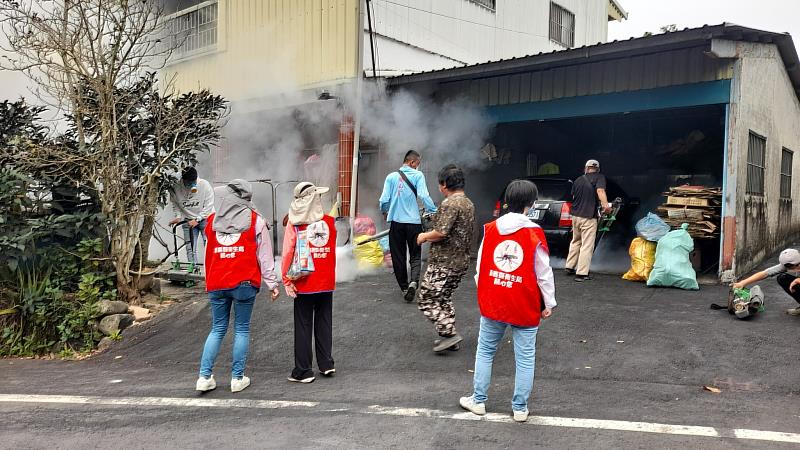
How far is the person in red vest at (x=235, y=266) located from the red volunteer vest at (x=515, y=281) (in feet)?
5.41

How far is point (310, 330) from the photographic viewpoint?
459cm

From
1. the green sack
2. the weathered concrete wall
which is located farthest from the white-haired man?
the weathered concrete wall

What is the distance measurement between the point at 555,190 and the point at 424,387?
5.85m

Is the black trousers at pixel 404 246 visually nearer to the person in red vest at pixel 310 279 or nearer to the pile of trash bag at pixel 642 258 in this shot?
the person in red vest at pixel 310 279

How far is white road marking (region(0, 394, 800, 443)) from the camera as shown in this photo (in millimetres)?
3379

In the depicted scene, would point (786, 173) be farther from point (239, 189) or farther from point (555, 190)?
point (239, 189)

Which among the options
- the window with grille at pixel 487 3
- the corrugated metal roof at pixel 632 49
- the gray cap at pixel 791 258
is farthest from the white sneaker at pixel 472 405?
the window with grille at pixel 487 3

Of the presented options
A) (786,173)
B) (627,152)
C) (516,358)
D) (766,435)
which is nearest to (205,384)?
(516,358)

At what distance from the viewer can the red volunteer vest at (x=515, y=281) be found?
140 inches

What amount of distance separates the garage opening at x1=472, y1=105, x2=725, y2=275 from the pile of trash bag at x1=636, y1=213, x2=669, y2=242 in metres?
3.47

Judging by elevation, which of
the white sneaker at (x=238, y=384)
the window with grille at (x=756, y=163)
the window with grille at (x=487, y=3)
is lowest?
the white sneaker at (x=238, y=384)

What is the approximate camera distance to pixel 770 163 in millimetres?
8992

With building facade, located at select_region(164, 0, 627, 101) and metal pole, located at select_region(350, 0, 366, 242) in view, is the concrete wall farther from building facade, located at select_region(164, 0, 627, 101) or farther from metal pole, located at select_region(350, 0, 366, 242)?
metal pole, located at select_region(350, 0, 366, 242)

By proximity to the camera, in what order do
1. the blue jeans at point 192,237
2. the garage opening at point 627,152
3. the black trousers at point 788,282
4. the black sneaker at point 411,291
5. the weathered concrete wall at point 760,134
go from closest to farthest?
the black trousers at point 788,282, the black sneaker at point 411,291, the weathered concrete wall at point 760,134, the blue jeans at point 192,237, the garage opening at point 627,152
